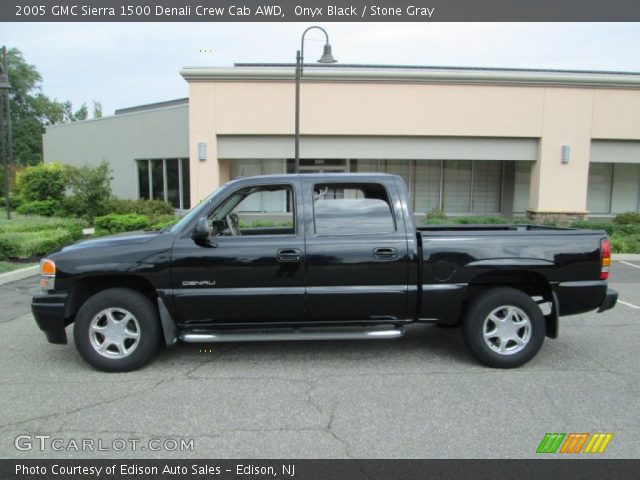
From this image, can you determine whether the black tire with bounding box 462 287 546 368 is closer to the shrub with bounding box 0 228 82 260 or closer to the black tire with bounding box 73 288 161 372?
the black tire with bounding box 73 288 161 372

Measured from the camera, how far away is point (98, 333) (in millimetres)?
4641

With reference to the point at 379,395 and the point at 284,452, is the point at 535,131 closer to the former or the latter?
the point at 379,395

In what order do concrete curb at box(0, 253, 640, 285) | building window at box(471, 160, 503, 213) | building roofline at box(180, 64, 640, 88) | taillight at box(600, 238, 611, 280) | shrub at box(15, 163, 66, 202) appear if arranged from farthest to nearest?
shrub at box(15, 163, 66, 202) < building window at box(471, 160, 503, 213) < building roofline at box(180, 64, 640, 88) < concrete curb at box(0, 253, 640, 285) < taillight at box(600, 238, 611, 280)

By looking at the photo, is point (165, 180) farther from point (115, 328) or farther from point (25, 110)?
point (25, 110)

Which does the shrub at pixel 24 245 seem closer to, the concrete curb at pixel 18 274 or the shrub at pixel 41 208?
the concrete curb at pixel 18 274

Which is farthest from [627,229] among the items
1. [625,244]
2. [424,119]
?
[424,119]

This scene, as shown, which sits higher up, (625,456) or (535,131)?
(535,131)

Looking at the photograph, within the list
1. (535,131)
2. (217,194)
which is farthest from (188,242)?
(535,131)

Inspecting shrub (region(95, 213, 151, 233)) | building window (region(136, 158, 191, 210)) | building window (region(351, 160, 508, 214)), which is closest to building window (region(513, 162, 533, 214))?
building window (region(351, 160, 508, 214))

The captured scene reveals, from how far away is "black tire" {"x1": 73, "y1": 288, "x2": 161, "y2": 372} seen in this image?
15.0ft

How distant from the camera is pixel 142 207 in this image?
1931cm

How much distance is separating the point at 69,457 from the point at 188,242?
80.8 inches

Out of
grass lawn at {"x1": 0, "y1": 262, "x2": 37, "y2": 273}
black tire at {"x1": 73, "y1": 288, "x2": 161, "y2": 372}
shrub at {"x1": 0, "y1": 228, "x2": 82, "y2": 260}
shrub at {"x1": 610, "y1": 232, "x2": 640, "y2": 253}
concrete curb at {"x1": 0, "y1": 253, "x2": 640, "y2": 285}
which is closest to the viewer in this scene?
black tire at {"x1": 73, "y1": 288, "x2": 161, "y2": 372}

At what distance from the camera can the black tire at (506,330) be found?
4.72 meters
